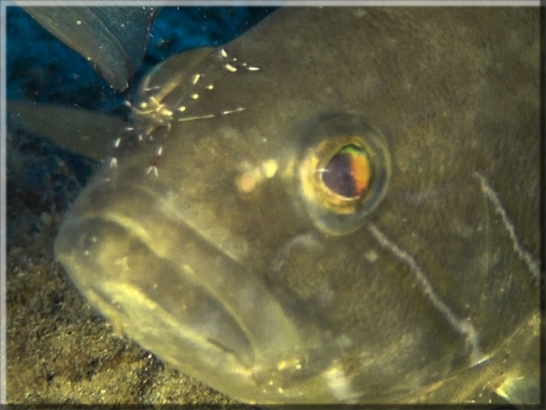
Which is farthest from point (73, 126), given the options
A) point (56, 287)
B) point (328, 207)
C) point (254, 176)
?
point (328, 207)

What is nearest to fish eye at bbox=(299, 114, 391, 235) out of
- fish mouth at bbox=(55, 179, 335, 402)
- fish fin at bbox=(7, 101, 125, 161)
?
fish mouth at bbox=(55, 179, 335, 402)

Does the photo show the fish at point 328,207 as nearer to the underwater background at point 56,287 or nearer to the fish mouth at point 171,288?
the fish mouth at point 171,288

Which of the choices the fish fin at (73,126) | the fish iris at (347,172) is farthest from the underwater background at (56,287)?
the fish iris at (347,172)

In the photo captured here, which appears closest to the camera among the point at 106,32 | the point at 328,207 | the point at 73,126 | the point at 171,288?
the point at 171,288

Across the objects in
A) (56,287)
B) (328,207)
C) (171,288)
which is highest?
(328,207)

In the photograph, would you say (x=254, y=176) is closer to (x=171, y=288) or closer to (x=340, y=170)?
(x=340, y=170)

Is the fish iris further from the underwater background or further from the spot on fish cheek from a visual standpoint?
the underwater background
